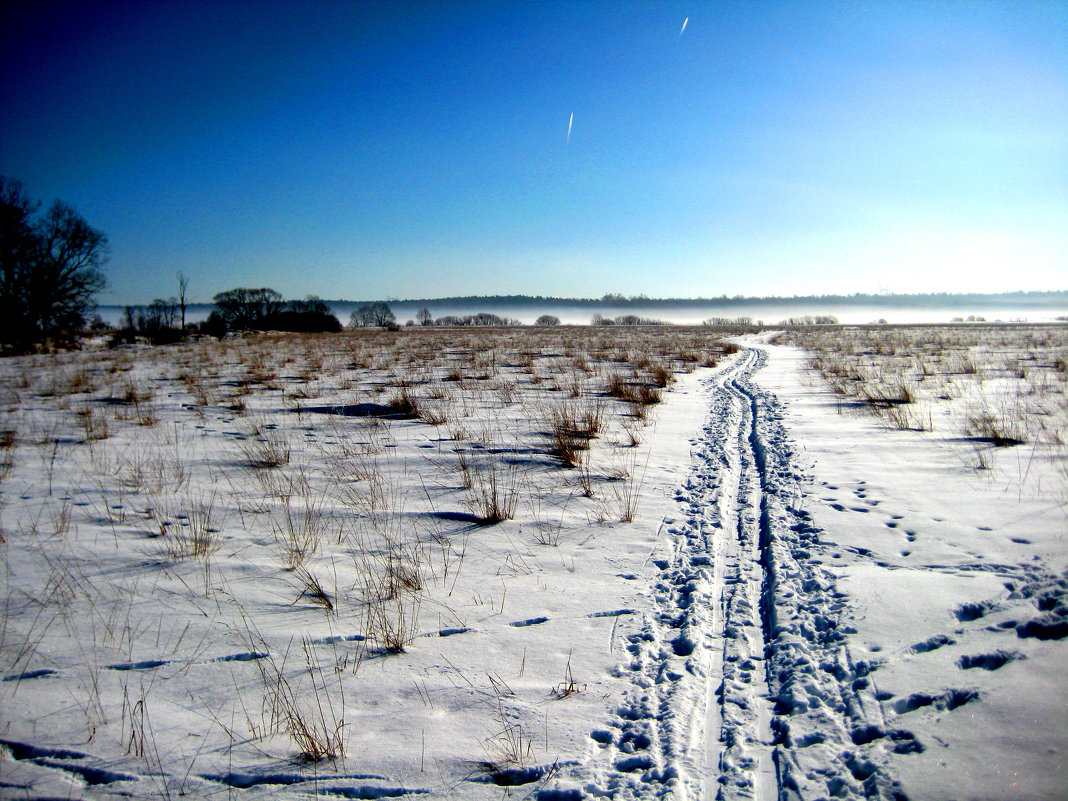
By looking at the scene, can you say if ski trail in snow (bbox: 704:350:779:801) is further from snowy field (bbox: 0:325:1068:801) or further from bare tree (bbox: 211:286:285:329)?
bare tree (bbox: 211:286:285:329)

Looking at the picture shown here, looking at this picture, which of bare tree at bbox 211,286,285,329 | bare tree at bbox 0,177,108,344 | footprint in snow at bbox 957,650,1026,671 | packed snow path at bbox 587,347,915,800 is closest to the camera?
packed snow path at bbox 587,347,915,800

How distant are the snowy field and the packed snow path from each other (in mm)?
13

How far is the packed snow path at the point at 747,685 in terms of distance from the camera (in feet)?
5.78

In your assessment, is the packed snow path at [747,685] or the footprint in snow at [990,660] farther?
the footprint in snow at [990,660]

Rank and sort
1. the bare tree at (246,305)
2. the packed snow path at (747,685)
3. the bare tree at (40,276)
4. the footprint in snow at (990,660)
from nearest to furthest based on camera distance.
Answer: the packed snow path at (747,685) < the footprint in snow at (990,660) < the bare tree at (40,276) < the bare tree at (246,305)

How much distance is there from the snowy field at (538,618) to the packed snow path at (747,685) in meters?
0.01

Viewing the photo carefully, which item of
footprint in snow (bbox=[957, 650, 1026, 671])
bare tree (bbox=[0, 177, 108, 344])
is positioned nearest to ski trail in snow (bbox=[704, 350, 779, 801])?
footprint in snow (bbox=[957, 650, 1026, 671])

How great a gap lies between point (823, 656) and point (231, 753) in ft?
8.61

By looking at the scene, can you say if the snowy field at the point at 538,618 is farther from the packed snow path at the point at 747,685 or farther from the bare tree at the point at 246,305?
the bare tree at the point at 246,305

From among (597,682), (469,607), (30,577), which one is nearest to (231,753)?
(469,607)

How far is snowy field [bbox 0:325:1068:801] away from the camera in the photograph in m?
1.80

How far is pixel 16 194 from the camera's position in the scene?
21.2m

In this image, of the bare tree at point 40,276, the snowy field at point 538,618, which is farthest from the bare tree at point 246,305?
the snowy field at point 538,618

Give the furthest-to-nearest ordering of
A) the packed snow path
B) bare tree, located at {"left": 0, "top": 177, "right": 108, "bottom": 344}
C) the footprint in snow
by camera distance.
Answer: bare tree, located at {"left": 0, "top": 177, "right": 108, "bottom": 344} < the footprint in snow < the packed snow path
